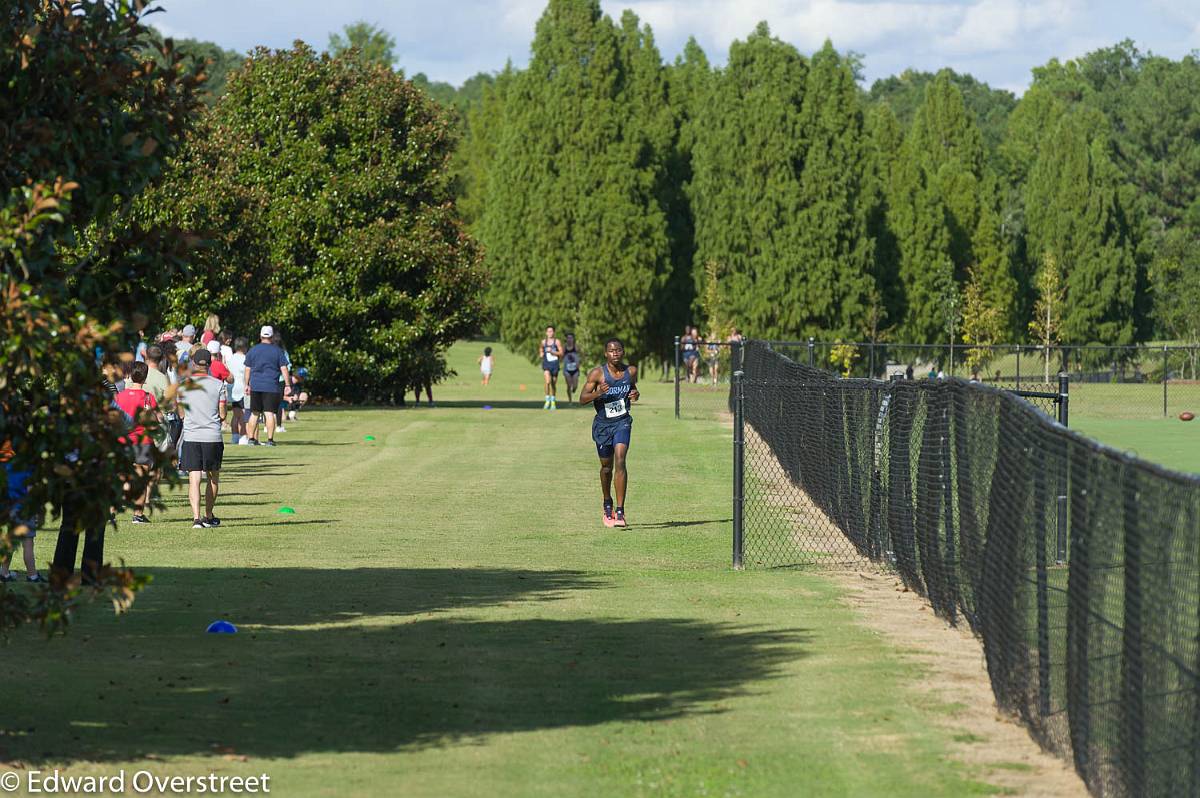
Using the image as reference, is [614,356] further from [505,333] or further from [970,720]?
[505,333]

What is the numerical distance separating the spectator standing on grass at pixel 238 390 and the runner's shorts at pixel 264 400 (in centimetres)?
18

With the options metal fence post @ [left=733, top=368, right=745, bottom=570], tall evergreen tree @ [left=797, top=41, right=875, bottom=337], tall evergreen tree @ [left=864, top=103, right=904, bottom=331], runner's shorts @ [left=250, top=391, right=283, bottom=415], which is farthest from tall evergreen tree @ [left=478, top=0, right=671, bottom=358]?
metal fence post @ [left=733, top=368, right=745, bottom=570]

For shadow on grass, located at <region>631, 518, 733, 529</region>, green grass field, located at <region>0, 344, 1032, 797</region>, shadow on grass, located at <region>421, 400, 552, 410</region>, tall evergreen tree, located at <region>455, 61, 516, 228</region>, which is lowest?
shadow on grass, located at <region>631, 518, 733, 529</region>

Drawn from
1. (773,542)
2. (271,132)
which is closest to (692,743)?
(773,542)

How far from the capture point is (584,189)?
218 ft

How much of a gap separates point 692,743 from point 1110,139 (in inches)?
3820

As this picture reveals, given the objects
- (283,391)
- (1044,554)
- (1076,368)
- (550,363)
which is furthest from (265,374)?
(1076,368)

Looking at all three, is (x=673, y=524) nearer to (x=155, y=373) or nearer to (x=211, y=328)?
(x=155, y=373)

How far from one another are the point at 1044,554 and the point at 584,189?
58665 millimetres

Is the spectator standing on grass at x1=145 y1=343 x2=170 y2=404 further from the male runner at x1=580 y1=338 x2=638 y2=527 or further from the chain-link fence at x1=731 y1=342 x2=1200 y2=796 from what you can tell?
the chain-link fence at x1=731 y1=342 x2=1200 y2=796

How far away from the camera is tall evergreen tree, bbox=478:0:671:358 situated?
66.1 m

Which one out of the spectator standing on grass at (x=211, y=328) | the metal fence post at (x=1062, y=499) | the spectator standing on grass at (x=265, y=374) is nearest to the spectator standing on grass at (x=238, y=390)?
the spectator standing on grass at (x=265, y=374)

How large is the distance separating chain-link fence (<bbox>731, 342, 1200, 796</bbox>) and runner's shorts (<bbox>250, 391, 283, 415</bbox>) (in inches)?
502

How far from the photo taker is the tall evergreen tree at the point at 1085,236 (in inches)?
2862
